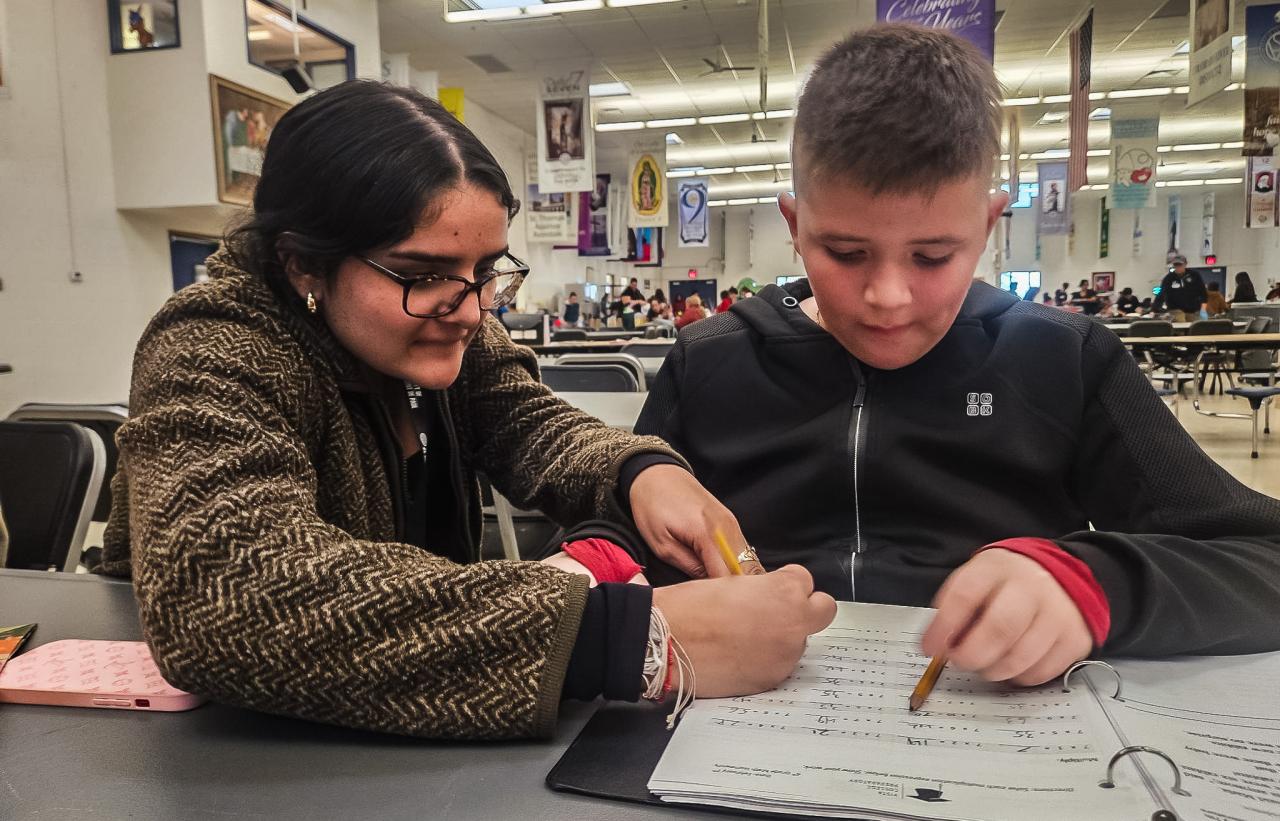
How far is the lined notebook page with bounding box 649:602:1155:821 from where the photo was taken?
1.63ft

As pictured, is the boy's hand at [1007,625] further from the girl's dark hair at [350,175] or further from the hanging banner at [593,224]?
the hanging banner at [593,224]

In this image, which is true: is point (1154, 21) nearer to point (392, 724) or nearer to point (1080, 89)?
point (1080, 89)

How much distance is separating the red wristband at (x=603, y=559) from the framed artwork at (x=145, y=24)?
5823mm

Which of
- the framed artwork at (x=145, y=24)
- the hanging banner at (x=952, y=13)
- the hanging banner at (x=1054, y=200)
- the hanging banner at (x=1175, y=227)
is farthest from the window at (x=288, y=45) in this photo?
the hanging banner at (x=1175, y=227)

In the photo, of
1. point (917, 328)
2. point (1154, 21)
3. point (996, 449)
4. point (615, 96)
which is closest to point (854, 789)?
point (917, 328)

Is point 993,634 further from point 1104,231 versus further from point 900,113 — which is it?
point 1104,231

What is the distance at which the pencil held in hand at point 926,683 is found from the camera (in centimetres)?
63

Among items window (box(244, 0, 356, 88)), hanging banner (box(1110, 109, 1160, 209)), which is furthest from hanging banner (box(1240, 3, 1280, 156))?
window (box(244, 0, 356, 88))

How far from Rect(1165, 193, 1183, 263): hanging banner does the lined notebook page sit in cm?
2341

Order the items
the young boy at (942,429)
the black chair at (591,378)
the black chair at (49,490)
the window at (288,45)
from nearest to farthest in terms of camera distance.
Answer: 1. the young boy at (942,429)
2. the black chair at (49,490)
3. the black chair at (591,378)
4. the window at (288,45)

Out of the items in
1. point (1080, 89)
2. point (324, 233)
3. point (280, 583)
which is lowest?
point (280, 583)

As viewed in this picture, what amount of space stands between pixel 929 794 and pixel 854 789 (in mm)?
43

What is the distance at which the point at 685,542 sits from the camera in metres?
0.94

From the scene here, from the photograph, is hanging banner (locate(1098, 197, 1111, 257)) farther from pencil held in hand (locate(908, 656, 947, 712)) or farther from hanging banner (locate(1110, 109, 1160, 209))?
pencil held in hand (locate(908, 656, 947, 712))
